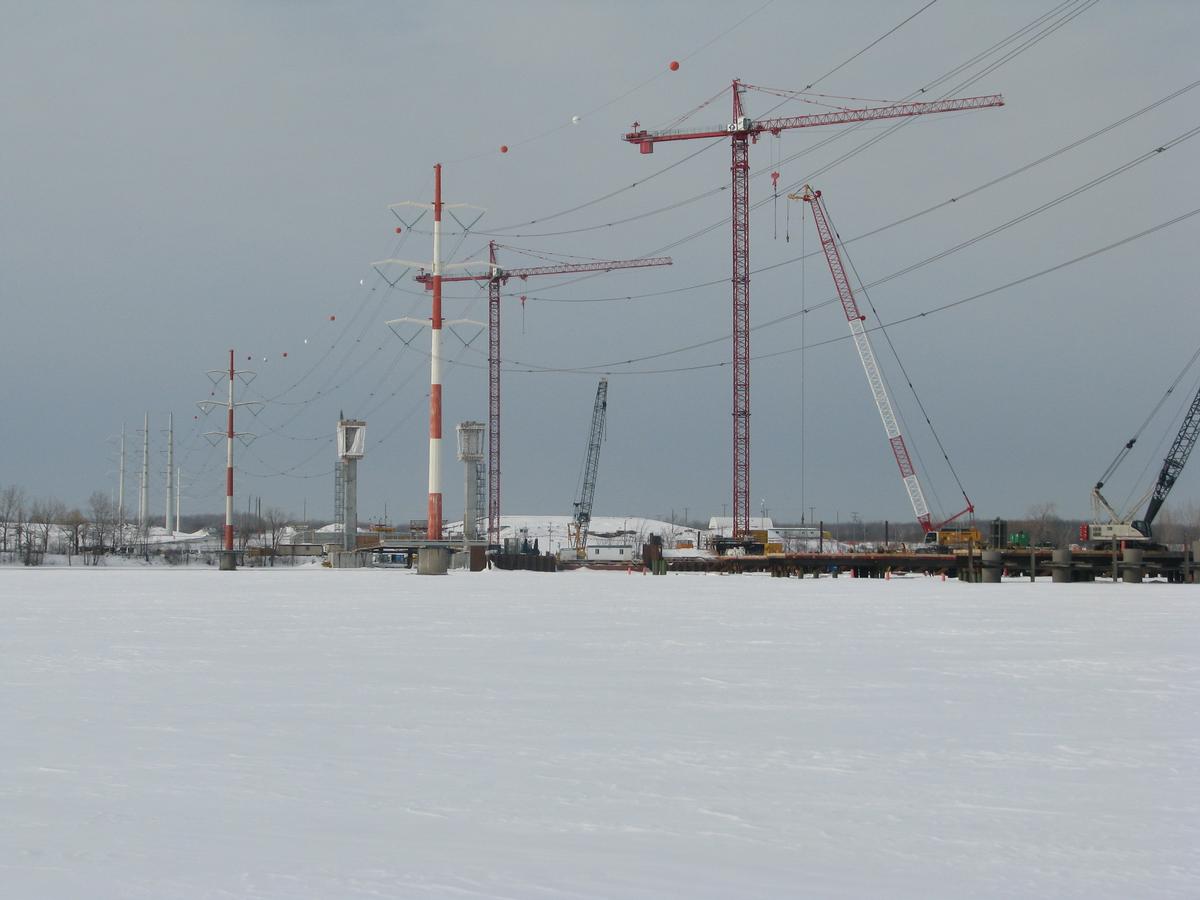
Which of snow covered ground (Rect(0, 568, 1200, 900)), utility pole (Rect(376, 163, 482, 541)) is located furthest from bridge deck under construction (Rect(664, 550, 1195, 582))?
snow covered ground (Rect(0, 568, 1200, 900))

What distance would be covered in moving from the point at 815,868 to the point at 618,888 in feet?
4.93

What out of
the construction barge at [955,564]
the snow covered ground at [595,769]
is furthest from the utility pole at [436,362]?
the snow covered ground at [595,769]

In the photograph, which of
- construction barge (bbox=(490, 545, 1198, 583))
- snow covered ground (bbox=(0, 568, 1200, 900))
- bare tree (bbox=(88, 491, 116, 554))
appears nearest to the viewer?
snow covered ground (bbox=(0, 568, 1200, 900))

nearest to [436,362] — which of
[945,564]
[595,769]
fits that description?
[945,564]

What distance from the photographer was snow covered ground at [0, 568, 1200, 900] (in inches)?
331

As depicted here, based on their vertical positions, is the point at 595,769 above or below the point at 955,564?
above

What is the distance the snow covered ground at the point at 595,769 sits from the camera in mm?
8414

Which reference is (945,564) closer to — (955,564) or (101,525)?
(955,564)

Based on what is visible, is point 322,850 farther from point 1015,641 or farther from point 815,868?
point 1015,641

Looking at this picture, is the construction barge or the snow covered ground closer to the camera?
the snow covered ground

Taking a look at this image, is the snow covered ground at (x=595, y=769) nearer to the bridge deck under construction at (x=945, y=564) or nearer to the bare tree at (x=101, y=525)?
the bridge deck under construction at (x=945, y=564)

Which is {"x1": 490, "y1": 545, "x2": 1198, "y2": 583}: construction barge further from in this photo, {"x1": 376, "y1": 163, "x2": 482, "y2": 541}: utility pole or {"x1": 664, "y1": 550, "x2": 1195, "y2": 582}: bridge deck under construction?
{"x1": 376, "y1": 163, "x2": 482, "y2": 541}: utility pole

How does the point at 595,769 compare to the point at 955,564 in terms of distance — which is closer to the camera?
the point at 595,769

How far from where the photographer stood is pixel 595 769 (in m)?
11.7
